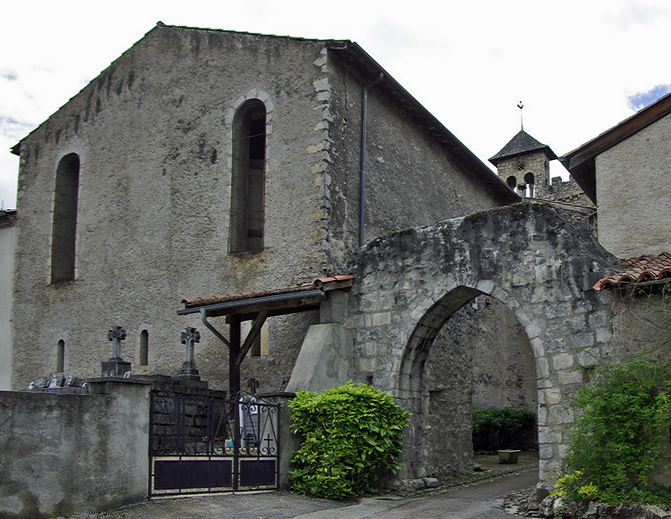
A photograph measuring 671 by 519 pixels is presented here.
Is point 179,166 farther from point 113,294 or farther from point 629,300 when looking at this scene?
point 629,300

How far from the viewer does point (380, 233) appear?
13.0 m

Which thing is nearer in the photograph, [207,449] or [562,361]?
[207,449]

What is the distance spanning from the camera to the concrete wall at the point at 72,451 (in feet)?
21.9

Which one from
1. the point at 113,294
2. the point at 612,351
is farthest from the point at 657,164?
the point at 113,294

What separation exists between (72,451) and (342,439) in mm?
3307

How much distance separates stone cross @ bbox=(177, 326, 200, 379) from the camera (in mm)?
11647

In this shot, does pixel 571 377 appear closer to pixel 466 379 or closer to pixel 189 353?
pixel 466 379

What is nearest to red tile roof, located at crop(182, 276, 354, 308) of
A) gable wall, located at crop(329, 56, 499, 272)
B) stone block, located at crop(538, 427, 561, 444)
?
gable wall, located at crop(329, 56, 499, 272)

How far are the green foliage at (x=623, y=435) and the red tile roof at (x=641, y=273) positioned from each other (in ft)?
2.98

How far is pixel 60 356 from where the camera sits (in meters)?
14.4

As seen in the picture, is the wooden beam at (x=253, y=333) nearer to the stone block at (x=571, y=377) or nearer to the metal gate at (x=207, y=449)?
the metal gate at (x=207, y=449)

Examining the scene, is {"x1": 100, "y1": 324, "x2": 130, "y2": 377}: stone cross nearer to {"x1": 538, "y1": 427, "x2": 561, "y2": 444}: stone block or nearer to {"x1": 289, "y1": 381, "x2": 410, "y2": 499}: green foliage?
{"x1": 289, "y1": 381, "x2": 410, "y2": 499}: green foliage

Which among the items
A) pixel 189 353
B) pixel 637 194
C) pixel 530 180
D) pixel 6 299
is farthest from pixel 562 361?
pixel 530 180

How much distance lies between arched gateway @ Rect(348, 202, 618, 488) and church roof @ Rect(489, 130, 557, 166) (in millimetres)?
23225
